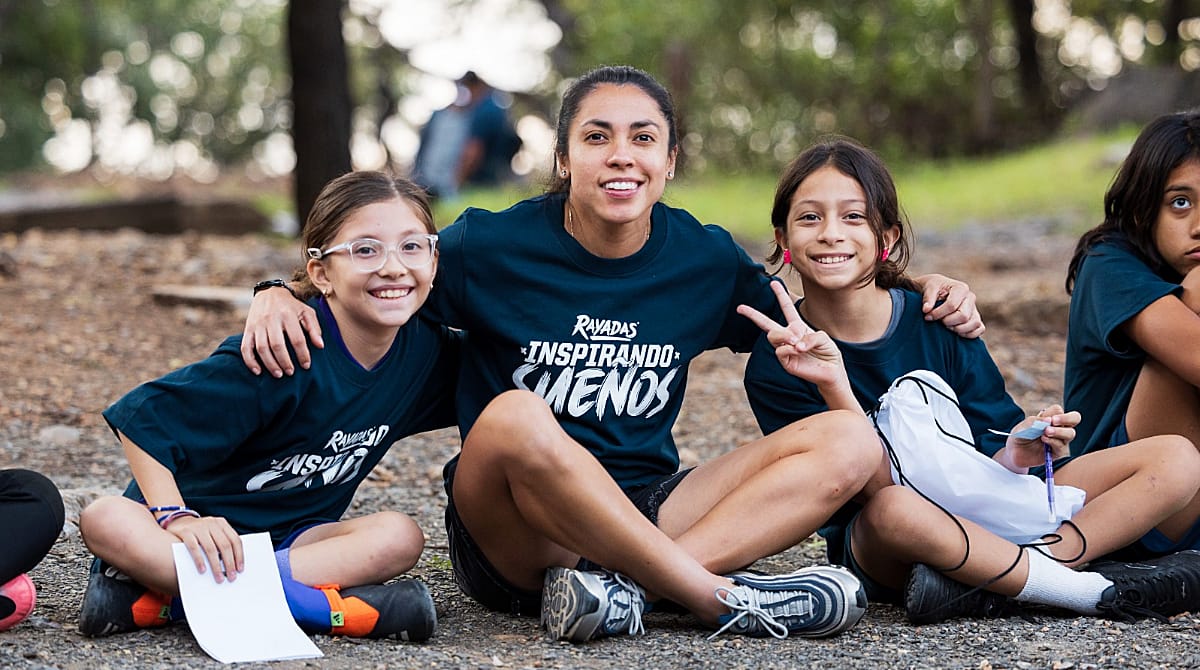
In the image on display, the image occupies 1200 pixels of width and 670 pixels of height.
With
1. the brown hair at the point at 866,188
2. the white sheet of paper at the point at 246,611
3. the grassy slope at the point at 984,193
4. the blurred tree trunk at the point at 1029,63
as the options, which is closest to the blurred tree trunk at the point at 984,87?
the blurred tree trunk at the point at 1029,63

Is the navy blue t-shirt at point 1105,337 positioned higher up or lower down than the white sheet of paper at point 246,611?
higher up

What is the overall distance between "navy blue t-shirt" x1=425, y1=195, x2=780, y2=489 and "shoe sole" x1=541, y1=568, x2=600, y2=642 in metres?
0.39

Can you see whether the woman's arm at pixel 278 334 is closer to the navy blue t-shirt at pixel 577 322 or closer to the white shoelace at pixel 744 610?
the navy blue t-shirt at pixel 577 322

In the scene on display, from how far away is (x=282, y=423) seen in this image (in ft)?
9.70

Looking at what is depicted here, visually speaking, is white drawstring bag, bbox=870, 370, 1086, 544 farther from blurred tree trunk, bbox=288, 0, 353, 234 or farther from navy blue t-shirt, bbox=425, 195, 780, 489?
blurred tree trunk, bbox=288, 0, 353, 234

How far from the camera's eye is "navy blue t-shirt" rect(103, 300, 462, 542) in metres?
2.84

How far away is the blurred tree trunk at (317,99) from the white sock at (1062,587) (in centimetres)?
569

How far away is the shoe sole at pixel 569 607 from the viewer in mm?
2814

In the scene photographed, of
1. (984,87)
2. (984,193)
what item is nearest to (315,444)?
(984,193)

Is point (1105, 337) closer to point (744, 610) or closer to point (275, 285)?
point (744, 610)

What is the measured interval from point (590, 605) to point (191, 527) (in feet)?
2.65

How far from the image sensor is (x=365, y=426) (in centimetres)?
305

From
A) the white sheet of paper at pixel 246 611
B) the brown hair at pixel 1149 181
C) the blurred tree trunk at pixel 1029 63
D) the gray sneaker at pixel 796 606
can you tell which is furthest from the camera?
the blurred tree trunk at pixel 1029 63

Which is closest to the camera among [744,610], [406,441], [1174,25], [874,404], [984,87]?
[744,610]
